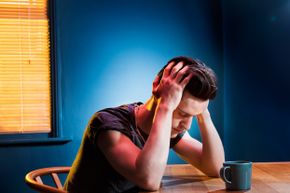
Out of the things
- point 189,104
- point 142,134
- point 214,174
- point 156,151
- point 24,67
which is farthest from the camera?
point 24,67

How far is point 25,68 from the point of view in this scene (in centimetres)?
276

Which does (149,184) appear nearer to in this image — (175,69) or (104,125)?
(104,125)

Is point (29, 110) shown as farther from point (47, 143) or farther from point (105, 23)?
point (105, 23)

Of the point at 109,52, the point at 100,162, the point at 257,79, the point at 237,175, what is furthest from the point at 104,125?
the point at 257,79

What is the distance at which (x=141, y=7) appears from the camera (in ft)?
9.32

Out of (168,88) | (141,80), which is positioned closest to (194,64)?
(168,88)

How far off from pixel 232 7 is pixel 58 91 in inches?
49.4

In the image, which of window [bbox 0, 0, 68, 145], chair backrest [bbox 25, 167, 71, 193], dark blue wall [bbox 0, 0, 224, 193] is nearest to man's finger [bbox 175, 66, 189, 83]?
chair backrest [bbox 25, 167, 71, 193]

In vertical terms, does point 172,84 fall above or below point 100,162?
above

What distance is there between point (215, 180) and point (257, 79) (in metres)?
1.36

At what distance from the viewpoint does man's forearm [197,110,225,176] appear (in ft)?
5.32

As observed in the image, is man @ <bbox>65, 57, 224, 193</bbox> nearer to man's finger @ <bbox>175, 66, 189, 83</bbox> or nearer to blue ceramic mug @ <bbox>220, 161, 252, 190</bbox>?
man's finger @ <bbox>175, 66, 189, 83</bbox>

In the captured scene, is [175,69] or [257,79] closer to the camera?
[175,69]

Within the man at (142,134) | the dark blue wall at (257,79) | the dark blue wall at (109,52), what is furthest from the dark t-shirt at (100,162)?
the dark blue wall at (257,79)
